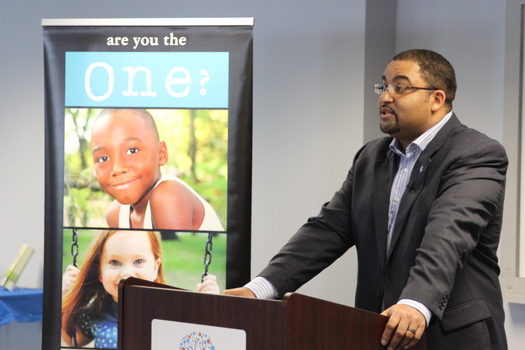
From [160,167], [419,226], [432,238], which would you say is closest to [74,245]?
[160,167]

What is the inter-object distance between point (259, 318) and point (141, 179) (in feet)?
6.25

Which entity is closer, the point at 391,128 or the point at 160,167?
the point at 391,128

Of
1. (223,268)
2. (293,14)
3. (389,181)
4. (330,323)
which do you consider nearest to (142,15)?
(293,14)

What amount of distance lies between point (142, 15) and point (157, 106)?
117 centimetres

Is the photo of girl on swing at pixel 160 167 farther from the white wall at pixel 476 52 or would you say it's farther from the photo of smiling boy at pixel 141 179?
the white wall at pixel 476 52

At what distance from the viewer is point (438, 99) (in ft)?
6.82

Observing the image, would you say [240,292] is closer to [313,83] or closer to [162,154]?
[162,154]

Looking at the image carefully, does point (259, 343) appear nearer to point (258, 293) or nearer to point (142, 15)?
point (258, 293)

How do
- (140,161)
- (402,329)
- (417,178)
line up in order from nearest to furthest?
(402,329) < (417,178) < (140,161)

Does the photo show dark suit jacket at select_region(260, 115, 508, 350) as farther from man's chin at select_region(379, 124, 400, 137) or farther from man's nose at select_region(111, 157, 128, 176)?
man's nose at select_region(111, 157, 128, 176)

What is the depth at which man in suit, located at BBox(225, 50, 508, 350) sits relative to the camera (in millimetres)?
1609

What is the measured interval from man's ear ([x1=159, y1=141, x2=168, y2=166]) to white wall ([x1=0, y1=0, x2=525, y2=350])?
3.10 ft

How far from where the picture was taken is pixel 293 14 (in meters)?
3.88

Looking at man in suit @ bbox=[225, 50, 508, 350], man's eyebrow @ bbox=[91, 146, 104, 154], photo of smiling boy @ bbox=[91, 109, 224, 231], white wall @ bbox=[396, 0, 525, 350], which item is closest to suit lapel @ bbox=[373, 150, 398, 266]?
man in suit @ bbox=[225, 50, 508, 350]
